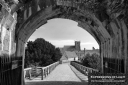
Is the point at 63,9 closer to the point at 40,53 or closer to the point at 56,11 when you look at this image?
the point at 56,11

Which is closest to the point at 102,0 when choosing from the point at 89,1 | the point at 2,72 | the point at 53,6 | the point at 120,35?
the point at 89,1

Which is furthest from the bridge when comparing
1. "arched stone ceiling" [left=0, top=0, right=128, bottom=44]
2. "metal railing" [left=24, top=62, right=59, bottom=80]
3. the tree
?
the tree

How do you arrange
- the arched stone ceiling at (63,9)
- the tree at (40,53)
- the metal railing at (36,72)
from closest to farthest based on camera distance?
1. the arched stone ceiling at (63,9)
2. the metal railing at (36,72)
3. the tree at (40,53)

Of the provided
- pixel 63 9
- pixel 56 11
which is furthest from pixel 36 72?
pixel 63 9

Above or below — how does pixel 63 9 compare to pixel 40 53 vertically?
above

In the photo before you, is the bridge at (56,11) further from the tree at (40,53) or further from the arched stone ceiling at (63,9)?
the tree at (40,53)

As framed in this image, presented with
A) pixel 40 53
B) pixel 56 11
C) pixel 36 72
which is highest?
pixel 56 11

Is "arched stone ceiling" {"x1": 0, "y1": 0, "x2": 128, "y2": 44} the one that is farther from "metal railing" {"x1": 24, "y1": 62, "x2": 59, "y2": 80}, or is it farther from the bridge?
"metal railing" {"x1": 24, "y1": 62, "x2": 59, "y2": 80}

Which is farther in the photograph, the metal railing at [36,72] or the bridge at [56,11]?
the metal railing at [36,72]

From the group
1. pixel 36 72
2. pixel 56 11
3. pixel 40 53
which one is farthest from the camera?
pixel 40 53

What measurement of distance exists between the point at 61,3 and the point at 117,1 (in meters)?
2.37

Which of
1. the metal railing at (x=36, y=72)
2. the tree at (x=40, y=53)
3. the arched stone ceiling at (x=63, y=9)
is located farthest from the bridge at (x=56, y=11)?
the tree at (x=40, y=53)

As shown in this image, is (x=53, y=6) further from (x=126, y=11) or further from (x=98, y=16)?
(x=126, y=11)

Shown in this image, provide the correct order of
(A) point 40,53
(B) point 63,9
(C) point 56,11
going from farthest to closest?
(A) point 40,53
(C) point 56,11
(B) point 63,9
